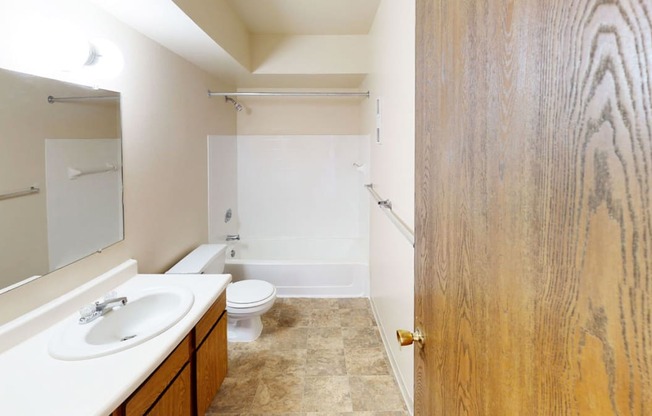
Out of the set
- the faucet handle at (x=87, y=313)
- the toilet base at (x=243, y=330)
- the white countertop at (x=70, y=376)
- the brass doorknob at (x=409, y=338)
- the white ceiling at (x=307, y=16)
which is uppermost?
the white ceiling at (x=307, y=16)

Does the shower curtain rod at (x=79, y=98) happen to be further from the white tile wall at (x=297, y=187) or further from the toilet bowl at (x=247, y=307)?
the white tile wall at (x=297, y=187)

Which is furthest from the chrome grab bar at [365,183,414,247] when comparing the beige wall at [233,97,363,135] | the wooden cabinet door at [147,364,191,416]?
the beige wall at [233,97,363,135]

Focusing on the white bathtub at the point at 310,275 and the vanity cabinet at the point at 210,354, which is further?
the white bathtub at the point at 310,275

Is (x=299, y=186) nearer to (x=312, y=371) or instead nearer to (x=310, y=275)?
(x=310, y=275)

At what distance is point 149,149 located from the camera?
6.90 feet

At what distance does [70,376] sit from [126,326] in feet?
1.68

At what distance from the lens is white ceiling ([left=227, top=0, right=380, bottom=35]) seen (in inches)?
103

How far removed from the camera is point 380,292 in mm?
2752

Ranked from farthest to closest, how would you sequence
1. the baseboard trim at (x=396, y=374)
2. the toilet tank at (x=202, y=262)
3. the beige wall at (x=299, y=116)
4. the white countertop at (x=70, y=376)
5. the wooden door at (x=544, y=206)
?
the beige wall at (x=299, y=116) < the toilet tank at (x=202, y=262) < the baseboard trim at (x=396, y=374) < the white countertop at (x=70, y=376) < the wooden door at (x=544, y=206)

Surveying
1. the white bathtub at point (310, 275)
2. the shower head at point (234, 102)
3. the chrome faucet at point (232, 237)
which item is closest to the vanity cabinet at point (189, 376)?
the white bathtub at point (310, 275)

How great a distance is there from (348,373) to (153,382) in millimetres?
1377

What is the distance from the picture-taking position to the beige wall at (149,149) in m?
1.36

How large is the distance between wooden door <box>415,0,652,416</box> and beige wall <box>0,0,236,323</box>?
57.0 inches

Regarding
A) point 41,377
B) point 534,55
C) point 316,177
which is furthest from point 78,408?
point 316,177
